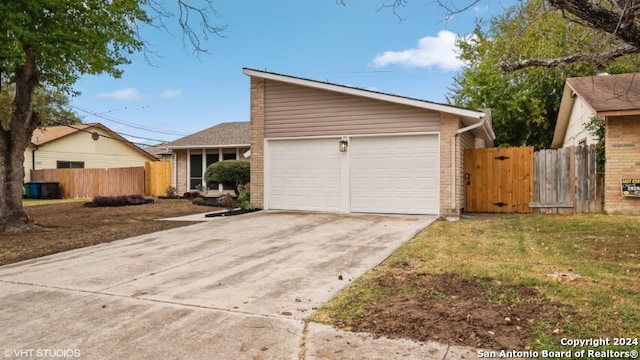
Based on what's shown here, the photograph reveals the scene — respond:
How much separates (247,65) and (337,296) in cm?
1041

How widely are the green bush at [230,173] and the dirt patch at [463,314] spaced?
1359 centimetres

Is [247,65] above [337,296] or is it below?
above

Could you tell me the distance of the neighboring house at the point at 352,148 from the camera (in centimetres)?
1075

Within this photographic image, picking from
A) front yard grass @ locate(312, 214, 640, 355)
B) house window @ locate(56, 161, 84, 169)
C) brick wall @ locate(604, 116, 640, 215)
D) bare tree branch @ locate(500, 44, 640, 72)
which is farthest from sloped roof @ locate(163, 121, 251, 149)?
bare tree branch @ locate(500, 44, 640, 72)

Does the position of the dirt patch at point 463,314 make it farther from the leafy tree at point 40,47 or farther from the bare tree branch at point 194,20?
the leafy tree at point 40,47

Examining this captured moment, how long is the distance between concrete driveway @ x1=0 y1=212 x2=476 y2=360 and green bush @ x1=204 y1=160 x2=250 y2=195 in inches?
→ 364

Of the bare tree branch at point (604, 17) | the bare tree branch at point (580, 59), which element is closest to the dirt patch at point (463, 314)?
the bare tree branch at point (604, 17)

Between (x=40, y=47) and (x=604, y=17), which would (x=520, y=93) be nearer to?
(x=604, y=17)

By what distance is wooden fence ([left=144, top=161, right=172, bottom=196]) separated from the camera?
2208 cm

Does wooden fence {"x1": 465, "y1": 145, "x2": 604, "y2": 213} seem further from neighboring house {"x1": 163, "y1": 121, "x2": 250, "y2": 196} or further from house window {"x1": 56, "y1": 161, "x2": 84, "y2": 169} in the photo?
house window {"x1": 56, "y1": 161, "x2": 84, "y2": 169}

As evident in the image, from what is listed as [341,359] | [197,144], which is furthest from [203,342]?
[197,144]

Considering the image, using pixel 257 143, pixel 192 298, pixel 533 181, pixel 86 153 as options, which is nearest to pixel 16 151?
pixel 257 143

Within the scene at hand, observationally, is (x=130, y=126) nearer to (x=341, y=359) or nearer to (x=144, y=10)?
(x=144, y=10)

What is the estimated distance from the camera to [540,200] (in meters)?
11.7
